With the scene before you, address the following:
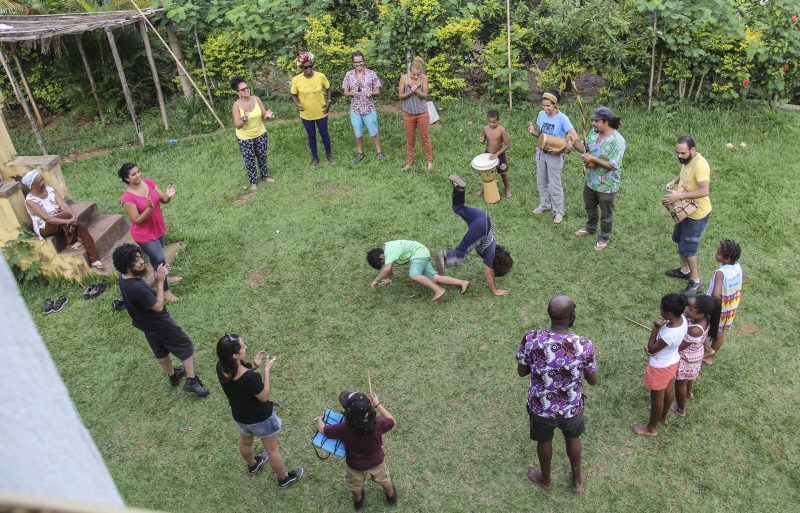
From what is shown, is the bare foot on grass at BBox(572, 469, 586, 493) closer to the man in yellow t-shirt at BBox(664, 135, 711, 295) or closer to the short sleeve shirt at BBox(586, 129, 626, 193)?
the man in yellow t-shirt at BBox(664, 135, 711, 295)

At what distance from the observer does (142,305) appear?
555 centimetres

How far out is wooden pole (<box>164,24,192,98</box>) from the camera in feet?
38.1

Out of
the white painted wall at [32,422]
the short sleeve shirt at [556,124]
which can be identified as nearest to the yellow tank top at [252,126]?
the short sleeve shirt at [556,124]

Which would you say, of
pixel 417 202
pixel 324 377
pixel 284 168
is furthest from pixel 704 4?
pixel 324 377

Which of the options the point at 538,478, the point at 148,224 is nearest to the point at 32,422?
the point at 538,478

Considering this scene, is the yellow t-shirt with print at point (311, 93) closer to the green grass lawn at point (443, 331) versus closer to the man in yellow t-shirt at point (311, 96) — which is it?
the man in yellow t-shirt at point (311, 96)

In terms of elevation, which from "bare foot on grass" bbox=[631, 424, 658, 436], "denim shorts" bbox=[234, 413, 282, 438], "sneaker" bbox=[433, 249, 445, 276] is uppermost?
"denim shorts" bbox=[234, 413, 282, 438]

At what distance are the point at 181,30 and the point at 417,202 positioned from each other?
19.7ft

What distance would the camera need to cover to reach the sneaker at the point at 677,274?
23.3ft

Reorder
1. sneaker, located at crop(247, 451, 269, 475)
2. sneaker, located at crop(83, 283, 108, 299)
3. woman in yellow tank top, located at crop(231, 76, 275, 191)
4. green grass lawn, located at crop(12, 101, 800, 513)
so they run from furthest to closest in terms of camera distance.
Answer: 1. woman in yellow tank top, located at crop(231, 76, 275, 191)
2. sneaker, located at crop(83, 283, 108, 299)
3. sneaker, located at crop(247, 451, 269, 475)
4. green grass lawn, located at crop(12, 101, 800, 513)

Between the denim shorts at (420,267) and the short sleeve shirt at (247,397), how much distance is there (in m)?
2.51

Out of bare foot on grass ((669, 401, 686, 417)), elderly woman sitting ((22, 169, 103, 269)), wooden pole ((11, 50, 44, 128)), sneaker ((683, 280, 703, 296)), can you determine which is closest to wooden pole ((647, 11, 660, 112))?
sneaker ((683, 280, 703, 296))

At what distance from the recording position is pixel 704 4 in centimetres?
996

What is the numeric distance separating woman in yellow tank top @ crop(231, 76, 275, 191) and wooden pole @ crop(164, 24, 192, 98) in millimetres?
2992
